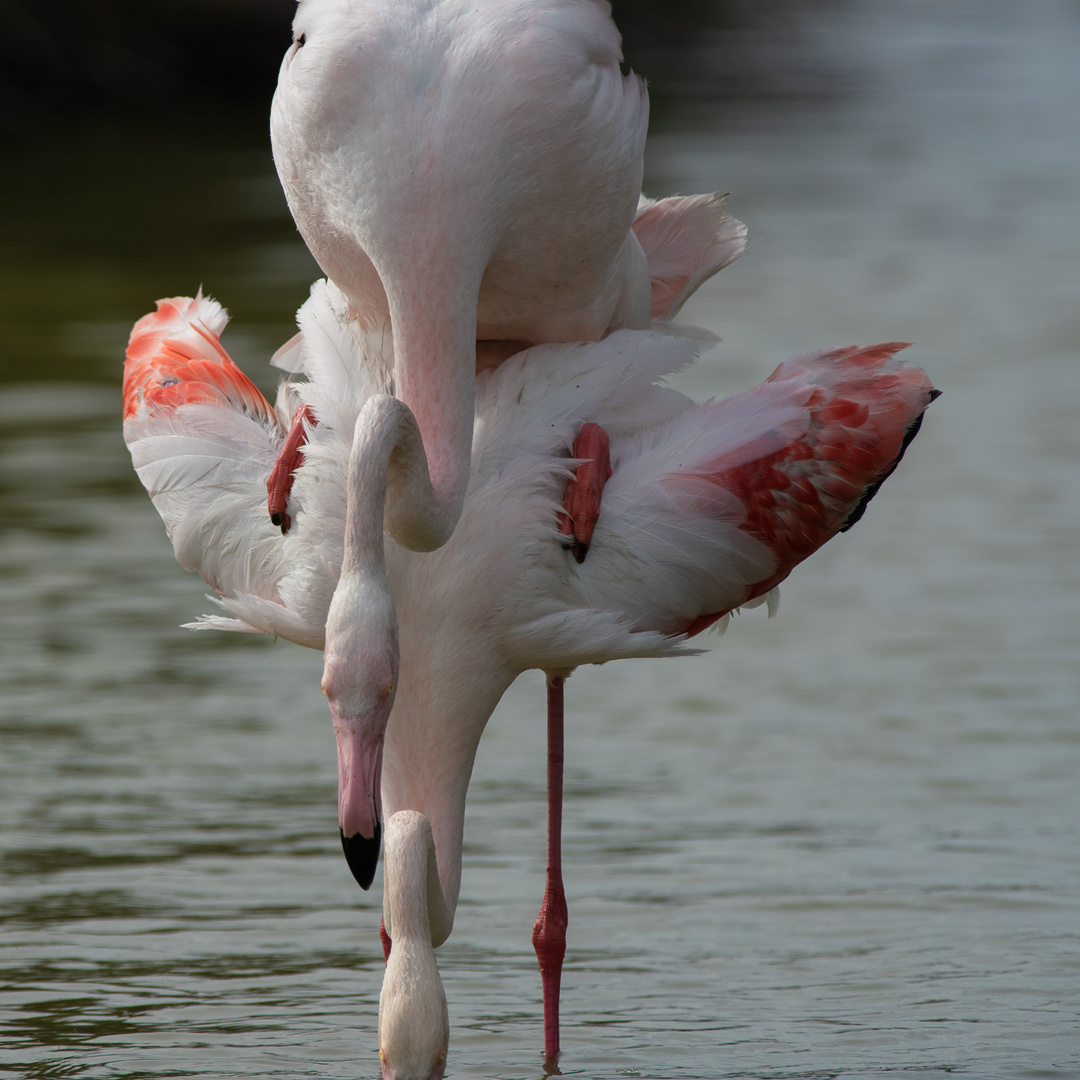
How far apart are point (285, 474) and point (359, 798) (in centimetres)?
131

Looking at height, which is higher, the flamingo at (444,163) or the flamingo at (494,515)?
the flamingo at (444,163)

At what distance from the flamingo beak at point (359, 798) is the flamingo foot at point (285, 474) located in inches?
44.3

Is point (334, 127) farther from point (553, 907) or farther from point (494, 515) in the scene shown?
point (553, 907)

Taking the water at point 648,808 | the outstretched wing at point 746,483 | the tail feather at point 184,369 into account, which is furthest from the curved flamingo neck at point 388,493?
the water at point 648,808

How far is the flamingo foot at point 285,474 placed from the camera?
5113 mm

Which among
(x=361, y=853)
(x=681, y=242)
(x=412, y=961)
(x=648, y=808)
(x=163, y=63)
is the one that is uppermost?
(x=681, y=242)

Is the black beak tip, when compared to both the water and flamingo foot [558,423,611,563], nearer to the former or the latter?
flamingo foot [558,423,611,563]

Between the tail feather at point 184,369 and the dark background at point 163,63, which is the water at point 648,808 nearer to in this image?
the tail feather at point 184,369

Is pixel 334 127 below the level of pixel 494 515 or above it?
above

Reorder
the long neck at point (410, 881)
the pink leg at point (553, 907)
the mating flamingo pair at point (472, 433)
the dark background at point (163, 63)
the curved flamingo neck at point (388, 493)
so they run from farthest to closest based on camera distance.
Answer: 1. the dark background at point (163, 63)
2. the pink leg at point (553, 907)
3. the mating flamingo pair at point (472, 433)
4. the long neck at point (410, 881)
5. the curved flamingo neck at point (388, 493)

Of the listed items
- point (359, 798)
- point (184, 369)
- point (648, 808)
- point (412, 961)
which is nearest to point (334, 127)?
point (184, 369)

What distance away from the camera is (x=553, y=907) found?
596cm

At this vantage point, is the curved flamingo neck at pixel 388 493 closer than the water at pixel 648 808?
Yes

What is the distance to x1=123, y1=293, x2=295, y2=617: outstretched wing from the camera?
5328mm
